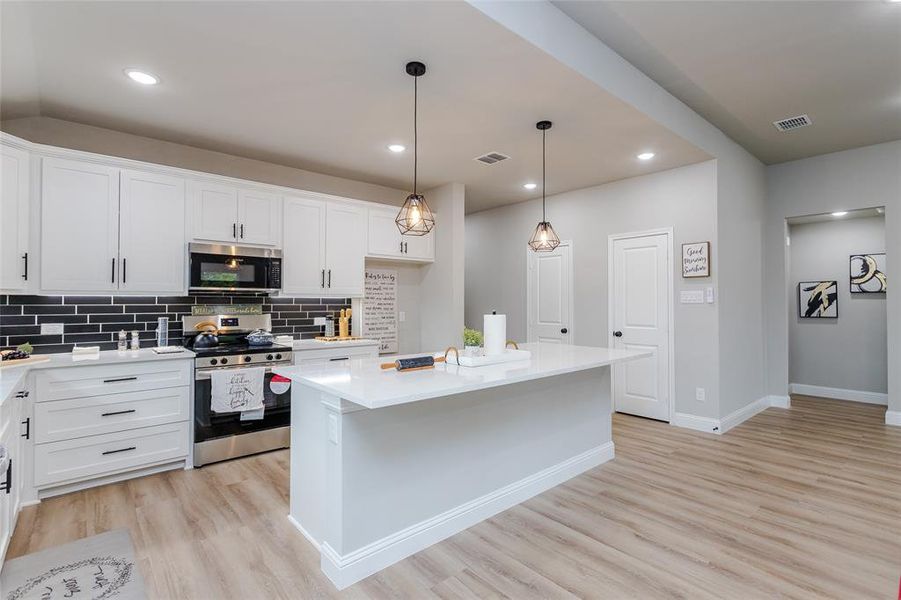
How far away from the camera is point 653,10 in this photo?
255cm

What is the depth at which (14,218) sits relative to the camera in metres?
2.96

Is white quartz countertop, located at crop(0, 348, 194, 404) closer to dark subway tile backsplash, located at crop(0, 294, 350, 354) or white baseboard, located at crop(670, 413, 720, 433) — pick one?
dark subway tile backsplash, located at crop(0, 294, 350, 354)

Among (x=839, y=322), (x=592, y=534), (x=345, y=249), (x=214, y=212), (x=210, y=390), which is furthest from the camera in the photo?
(x=839, y=322)

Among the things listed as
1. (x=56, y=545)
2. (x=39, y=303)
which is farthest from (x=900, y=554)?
(x=39, y=303)

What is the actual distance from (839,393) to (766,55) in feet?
17.1

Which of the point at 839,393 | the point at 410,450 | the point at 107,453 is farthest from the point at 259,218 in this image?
the point at 839,393

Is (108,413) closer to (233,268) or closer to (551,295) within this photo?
(233,268)

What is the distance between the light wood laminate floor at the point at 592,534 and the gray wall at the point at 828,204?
5.93ft

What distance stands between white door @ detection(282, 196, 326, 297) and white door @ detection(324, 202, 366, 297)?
8 centimetres

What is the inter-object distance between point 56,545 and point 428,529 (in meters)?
2.01

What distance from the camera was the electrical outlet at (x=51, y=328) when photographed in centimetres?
336

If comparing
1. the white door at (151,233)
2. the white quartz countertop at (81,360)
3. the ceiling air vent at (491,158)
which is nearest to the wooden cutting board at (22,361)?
the white quartz countertop at (81,360)

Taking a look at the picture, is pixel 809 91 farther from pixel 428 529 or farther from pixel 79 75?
pixel 79 75

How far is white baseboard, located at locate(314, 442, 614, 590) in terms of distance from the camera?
2107 millimetres
